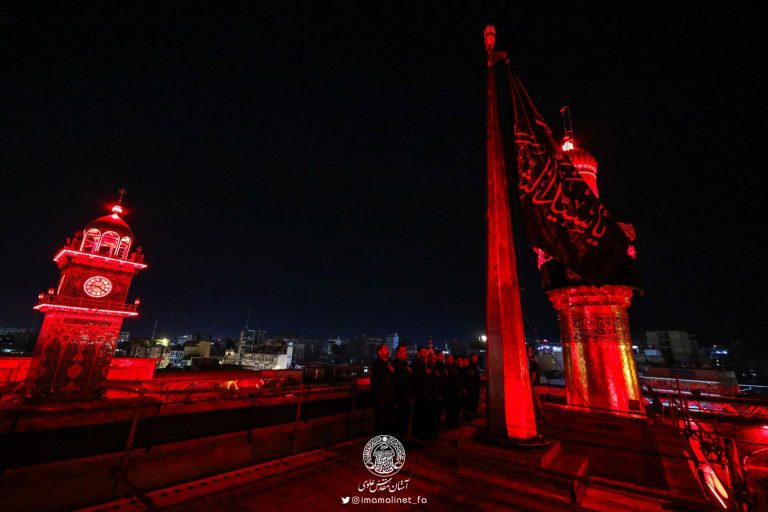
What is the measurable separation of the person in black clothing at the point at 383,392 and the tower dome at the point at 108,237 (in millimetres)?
20961

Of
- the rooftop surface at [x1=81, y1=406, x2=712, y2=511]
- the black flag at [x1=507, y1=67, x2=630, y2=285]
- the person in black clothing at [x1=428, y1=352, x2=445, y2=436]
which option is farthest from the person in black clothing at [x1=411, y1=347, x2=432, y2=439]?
the black flag at [x1=507, y1=67, x2=630, y2=285]

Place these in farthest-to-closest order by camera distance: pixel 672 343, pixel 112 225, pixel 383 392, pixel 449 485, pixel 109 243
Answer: pixel 672 343 → pixel 112 225 → pixel 109 243 → pixel 383 392 → pixel 449 485

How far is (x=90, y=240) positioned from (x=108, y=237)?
858 millimetres

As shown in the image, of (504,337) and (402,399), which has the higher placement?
(504,337)

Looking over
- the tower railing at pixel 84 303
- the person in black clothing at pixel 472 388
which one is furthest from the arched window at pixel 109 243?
the person in black clothing at pixel 472 388

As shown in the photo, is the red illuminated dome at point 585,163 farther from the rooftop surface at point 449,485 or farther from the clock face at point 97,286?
the clock face at point 97,286

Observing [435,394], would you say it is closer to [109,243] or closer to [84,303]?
[84,303]

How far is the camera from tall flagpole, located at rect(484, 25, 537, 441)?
457 cm

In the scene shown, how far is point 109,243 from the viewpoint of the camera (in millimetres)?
19125

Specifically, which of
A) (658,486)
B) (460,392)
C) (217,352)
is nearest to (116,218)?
(460,392)

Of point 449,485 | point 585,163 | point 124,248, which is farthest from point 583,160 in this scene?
point 124,248

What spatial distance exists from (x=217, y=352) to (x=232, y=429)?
324 ft

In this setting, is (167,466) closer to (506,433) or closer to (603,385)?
(506,433)

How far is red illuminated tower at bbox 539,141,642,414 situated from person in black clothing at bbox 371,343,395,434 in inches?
277
